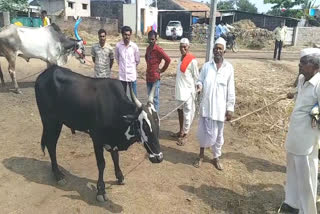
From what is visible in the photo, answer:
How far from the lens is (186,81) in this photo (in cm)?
513

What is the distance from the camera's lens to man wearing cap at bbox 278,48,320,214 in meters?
3.11

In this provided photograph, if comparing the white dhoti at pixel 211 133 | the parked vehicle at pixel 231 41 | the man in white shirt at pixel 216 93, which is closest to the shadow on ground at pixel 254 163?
the white dhoti at pixel 211 133

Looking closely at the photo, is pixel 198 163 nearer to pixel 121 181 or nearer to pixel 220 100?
pixel 220 100

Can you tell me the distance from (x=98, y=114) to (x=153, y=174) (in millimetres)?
1305

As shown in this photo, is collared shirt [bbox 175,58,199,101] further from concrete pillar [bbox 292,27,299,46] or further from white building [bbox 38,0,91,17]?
white building [bbox 38,0,91,17]

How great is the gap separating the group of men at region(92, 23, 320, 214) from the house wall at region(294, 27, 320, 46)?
2293 centimetres

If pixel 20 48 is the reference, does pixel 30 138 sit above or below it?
below

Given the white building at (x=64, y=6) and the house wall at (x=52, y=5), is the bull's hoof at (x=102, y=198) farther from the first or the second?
the house wall at (x=52, y=5)

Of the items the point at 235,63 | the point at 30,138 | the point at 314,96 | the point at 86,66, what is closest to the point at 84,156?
the point at 30,138

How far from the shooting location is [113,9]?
29.0m

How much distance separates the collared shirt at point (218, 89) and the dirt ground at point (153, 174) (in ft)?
3.01

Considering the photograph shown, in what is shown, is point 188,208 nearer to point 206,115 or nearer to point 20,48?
point 206,115

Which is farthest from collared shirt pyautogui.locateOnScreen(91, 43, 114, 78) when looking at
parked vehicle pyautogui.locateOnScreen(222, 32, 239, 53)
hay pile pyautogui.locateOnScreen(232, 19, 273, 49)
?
hay pile pyautogui.locateOnScreen(232, 19, 273, 49)

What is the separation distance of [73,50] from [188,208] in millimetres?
6351
